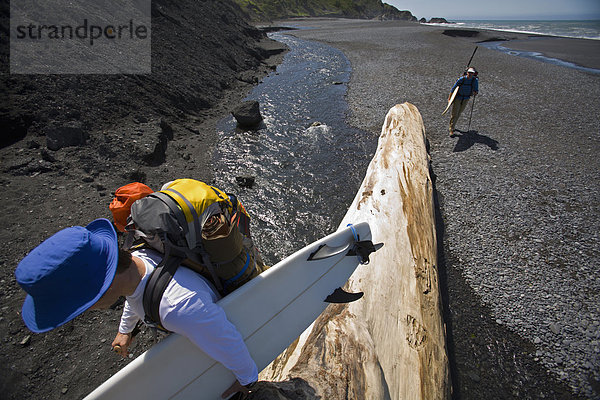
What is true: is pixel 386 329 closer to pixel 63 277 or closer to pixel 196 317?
pixel 196 317

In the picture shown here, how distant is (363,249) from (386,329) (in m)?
0.82

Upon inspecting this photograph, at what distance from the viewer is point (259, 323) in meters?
2.47

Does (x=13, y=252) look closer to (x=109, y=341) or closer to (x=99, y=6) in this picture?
(x=109, y=341)

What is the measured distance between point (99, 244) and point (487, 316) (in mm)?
4661

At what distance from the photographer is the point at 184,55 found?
44.4 feet

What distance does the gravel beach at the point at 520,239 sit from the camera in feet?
11.0

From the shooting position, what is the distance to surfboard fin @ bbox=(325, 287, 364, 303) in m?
2.82

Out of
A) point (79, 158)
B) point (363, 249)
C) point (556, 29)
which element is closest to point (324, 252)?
point (363, 249)

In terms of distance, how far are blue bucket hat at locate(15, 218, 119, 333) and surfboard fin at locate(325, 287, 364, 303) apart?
212 cm

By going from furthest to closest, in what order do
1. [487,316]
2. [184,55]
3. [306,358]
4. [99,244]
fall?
1. [184,55]
2. [487,316]
3. [306,358]
4. [99,244]

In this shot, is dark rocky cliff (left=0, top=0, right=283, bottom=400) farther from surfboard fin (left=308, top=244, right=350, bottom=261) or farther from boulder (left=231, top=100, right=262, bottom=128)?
surfboard fin (left=308, top=244, right=350, bottom=261)

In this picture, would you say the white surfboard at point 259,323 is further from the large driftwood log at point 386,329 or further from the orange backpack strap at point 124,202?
the orange backpack strap at point 124,202

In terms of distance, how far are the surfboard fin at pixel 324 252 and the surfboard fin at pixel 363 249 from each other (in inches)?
6.5

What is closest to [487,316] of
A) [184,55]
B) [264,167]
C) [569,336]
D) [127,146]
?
[569,336]
